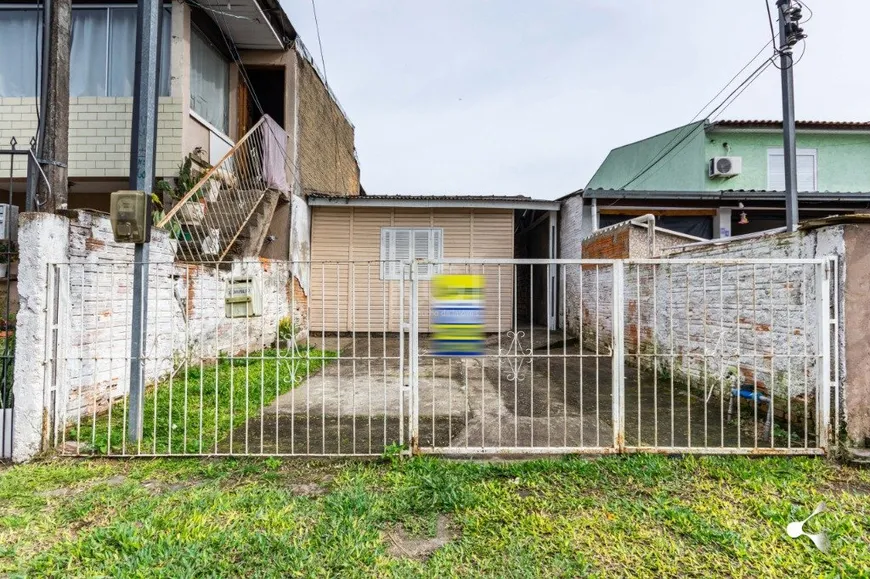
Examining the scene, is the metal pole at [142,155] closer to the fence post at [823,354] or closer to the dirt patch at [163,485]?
the dirt patch at [163,485]

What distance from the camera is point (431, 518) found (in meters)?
2.80

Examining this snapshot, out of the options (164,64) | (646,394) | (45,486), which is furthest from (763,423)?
(164,64)

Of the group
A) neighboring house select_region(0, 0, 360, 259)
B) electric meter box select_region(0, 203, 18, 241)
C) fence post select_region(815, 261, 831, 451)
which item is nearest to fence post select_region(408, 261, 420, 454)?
fence post select_region(815, 261, 831, 451)

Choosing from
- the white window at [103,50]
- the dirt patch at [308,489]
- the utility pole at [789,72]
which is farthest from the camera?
the white window at [103,50]

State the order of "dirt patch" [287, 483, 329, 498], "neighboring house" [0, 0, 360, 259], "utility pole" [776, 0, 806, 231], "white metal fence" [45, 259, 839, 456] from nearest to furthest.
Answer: "dirt patch" [287, 483, 329, 498]
"white metal fence" [45, 259, 839, 456]
"utility pole" [776, 0, 806, 231]
"neighboring house" [0, 0, 360, 259]

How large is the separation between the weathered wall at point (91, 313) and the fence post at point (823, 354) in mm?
4197

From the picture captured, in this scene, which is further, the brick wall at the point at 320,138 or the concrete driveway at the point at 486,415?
the brick wall at the point at 320,138

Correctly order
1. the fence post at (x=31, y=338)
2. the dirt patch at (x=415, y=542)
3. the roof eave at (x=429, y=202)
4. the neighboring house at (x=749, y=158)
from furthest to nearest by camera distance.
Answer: the neighboring house at (x=749, y=158) < the roof eave at (x=429, y=202) < the fence post at (x=31, y=338) < the dirt patch at (x=415, y=542)

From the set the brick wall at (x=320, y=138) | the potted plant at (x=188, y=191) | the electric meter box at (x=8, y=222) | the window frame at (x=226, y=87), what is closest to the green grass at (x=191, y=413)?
the electric meter box at (x=8, y=222)

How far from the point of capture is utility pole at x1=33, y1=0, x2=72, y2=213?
4.64 meters

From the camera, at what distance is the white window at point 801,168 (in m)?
14.0

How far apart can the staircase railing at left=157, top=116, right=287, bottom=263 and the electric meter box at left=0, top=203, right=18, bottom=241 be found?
1733 millimetres

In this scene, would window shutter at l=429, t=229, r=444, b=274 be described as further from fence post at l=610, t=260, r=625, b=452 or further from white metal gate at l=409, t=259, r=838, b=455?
fence post at l=610, t=260, r=625, b=452

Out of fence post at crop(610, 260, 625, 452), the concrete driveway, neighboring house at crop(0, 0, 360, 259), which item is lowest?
the concrete driveway
